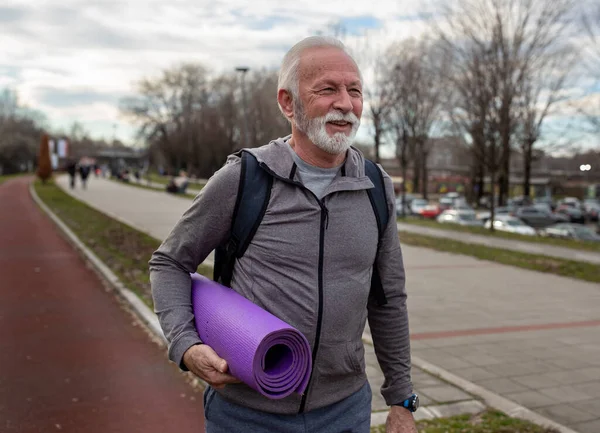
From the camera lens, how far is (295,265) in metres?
2.15

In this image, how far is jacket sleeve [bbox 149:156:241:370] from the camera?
219 centimetres

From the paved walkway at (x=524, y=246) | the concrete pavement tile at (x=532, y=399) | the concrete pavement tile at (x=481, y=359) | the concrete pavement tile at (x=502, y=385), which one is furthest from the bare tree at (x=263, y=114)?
the concrete pavement tile at (x=532, y=399)

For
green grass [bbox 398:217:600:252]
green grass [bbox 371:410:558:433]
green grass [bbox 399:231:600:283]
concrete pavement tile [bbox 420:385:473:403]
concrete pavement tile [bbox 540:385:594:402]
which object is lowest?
green grass [bbox 398:217:600:252]

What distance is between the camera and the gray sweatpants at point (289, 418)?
2.20 meters

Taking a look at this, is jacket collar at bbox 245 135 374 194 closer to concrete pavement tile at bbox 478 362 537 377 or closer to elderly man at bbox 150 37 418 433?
elderly man at bbox 150 37 418 433

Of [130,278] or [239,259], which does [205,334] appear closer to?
[239,259]

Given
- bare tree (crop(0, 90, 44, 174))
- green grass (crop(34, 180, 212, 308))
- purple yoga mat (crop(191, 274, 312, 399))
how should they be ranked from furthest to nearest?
bare tree (crop(0, 90, 44, 174))
green grass (crop(34, 180, 212, 308))
purple yoga mat (crop(191, 274, 312, 399))

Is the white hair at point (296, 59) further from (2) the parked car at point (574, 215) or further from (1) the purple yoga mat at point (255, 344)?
(2) the parked car at point (574, 215)

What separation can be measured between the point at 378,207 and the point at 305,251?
0.34m

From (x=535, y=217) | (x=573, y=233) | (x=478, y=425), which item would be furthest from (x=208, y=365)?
(x=535, y=217)

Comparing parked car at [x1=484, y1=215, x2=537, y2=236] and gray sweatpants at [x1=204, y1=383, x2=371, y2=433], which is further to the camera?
parked car at [x1=484, y1=215, x2=537, y2=236]

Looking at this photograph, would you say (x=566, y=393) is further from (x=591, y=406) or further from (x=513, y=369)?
(x=513, y=369)

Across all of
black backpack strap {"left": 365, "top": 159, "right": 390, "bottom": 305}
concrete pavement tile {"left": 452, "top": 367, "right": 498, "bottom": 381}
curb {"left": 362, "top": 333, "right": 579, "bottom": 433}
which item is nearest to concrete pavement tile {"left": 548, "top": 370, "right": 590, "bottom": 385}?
concrete pavement tile {"left": 452, "top": 367, "right": 498, "bottom": 381}

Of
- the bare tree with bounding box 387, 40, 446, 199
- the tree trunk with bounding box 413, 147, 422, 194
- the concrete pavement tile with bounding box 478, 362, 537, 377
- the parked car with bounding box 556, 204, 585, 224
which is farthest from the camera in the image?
the tree trunk with bounding box 413, 147, 422, 194
